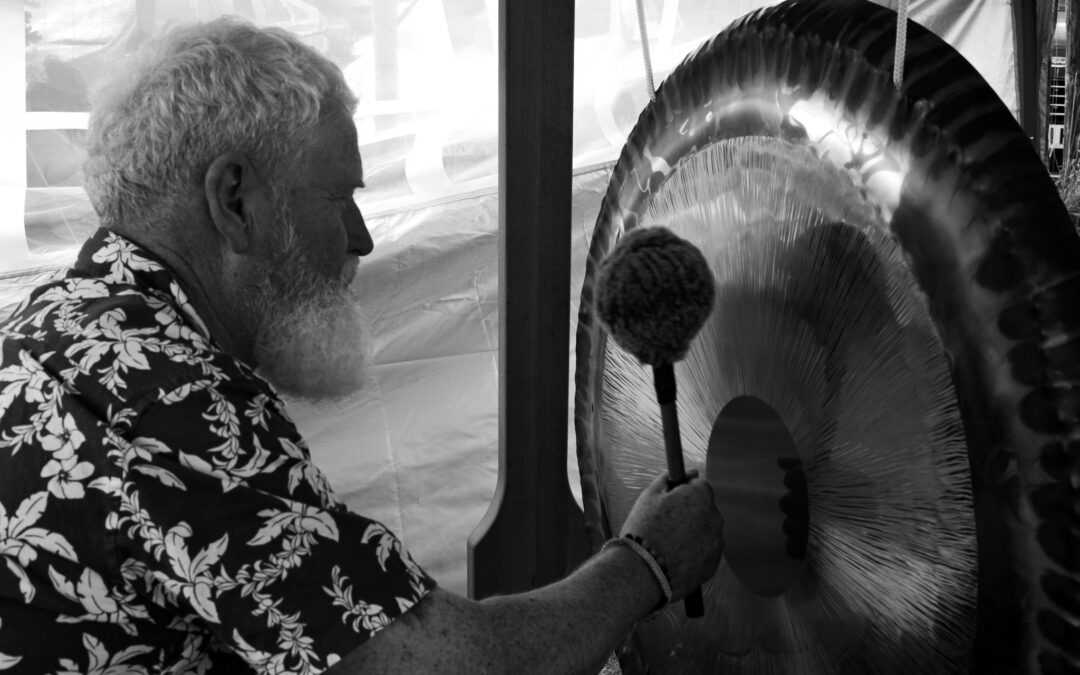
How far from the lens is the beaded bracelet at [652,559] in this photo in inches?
35.7

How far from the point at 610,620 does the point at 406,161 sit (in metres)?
1.46

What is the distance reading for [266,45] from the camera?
918 mm

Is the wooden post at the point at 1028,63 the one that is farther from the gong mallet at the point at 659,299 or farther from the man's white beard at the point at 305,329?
the man's white beard at the point at 305,329

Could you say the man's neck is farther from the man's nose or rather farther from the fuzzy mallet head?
the fuzzy mallet head

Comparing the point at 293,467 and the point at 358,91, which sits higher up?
the point at 358,91

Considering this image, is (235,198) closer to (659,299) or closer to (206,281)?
(206,281)

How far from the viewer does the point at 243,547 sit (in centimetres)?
73

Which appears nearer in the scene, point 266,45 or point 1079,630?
point 1079,630

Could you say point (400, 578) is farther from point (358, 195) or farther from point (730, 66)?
point (358, 195)

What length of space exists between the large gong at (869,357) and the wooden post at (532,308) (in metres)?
0.41

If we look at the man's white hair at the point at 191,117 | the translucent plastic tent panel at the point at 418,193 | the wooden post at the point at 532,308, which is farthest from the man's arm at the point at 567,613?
the translucent plastic tent panel at the point at 418,193

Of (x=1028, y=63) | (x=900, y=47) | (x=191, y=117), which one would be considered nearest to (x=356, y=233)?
(x=191, y=117)

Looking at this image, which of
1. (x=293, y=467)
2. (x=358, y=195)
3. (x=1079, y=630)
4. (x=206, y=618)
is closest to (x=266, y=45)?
(x=293, y=467)

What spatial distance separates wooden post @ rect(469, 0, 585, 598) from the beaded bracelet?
658mm
